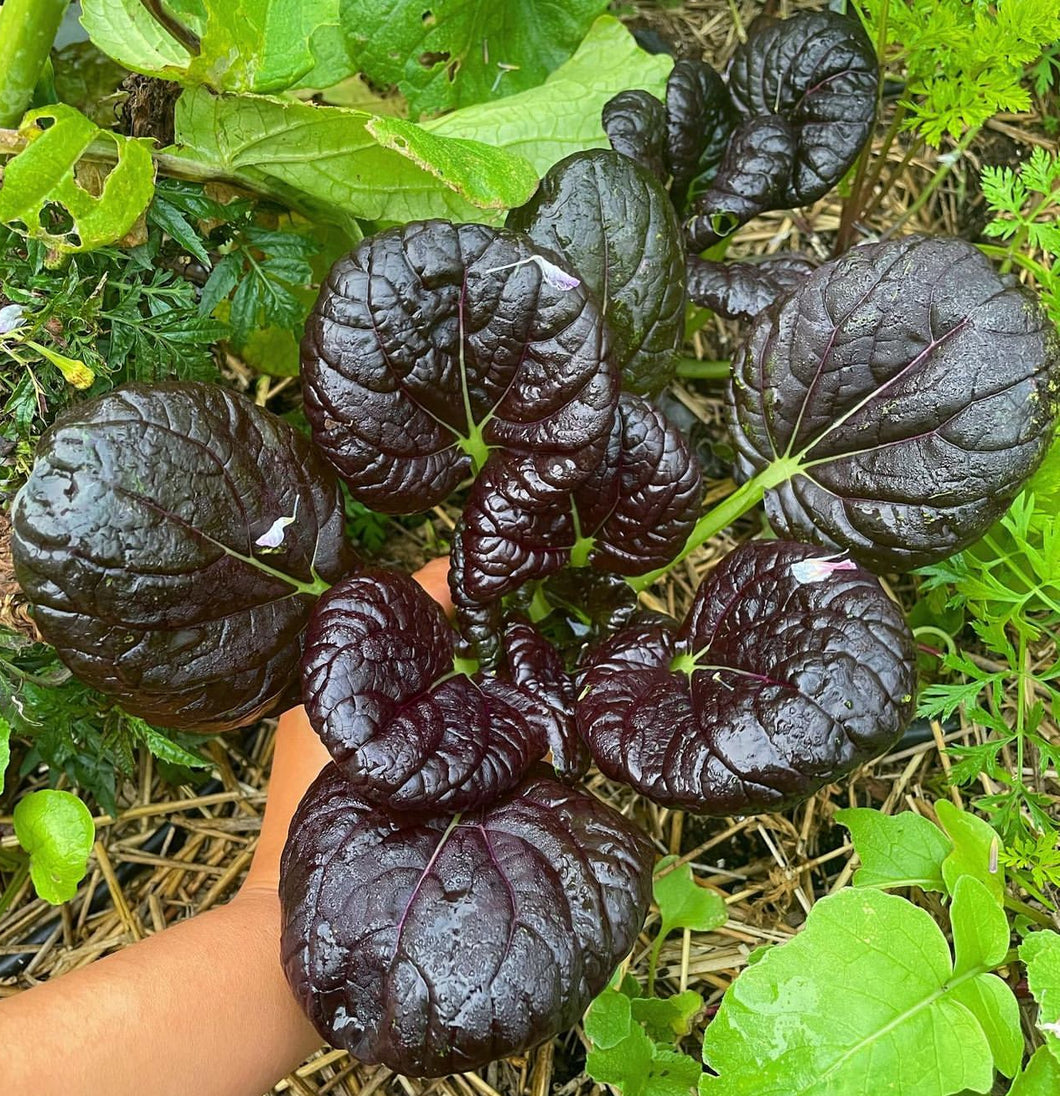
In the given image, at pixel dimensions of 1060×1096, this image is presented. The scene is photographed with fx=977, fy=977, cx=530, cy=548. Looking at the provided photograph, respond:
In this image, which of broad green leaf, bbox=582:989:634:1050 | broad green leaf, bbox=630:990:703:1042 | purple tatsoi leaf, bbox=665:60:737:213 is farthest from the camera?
purple tatsoi leaf, bbox=665:60:737:213

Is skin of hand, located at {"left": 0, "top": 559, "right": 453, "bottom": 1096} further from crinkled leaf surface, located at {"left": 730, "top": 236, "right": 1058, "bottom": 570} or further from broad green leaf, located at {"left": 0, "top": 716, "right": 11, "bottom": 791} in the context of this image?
crinkled leaf surface, located at {"left": 730, "top": 236, "right": 1058, "bottom": 570}

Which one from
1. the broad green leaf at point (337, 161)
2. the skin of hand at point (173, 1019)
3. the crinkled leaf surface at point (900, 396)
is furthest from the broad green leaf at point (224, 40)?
the skin of hand at point (173, 1019)

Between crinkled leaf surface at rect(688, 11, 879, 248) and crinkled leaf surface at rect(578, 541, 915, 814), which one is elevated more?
crinkled leaf surface at rect(688, 11, 879, 248)

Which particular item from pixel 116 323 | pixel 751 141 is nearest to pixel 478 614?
pixel 116 323

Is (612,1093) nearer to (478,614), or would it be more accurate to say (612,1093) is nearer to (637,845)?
(637,845)

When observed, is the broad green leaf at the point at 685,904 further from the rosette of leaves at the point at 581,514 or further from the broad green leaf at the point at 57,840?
the broad green leaf at the point at 57,840

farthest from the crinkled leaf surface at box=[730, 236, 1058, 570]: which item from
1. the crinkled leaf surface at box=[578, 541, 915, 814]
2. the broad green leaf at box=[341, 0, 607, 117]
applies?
the broad green leaf at box=[341, 0, 607, 117]
